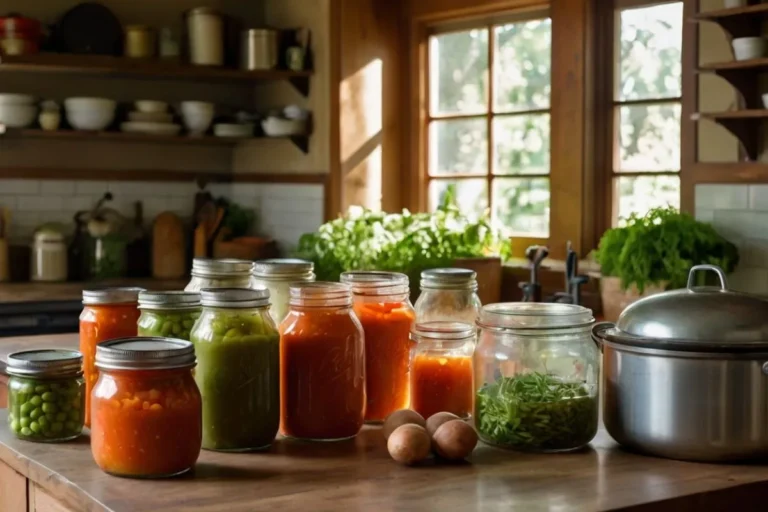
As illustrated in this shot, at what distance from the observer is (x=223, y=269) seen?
206 centimetres

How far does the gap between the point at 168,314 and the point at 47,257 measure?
371 centimetres

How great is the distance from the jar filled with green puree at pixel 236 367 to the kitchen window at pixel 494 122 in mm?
3243

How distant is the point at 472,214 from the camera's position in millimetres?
5246

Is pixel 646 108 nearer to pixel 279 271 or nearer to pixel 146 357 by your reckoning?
pixel 279 271

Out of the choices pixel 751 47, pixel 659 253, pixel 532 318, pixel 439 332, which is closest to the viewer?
pixel 532 318

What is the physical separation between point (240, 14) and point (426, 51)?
3.58ft

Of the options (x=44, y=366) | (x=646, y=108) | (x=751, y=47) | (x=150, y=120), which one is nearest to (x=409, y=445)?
(x=44, y=366)

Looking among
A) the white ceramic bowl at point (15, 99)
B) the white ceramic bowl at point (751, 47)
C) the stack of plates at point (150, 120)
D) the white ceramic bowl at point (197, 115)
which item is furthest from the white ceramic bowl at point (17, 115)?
the white ceramic bowl at point (751, 47)

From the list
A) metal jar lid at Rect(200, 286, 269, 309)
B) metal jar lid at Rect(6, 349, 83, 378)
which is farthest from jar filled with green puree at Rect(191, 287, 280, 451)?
metal jar lid at Rect(6, 349, 83, 378)

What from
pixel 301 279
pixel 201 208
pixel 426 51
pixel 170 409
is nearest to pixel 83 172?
pixel 201 208

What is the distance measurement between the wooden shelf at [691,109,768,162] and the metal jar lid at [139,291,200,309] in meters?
2.40

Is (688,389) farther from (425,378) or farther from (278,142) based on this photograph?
(278,142)

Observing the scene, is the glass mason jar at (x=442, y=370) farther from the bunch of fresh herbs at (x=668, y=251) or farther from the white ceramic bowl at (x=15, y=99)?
the white ceramic bowl at (x=15, y=99)

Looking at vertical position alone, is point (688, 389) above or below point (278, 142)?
below
